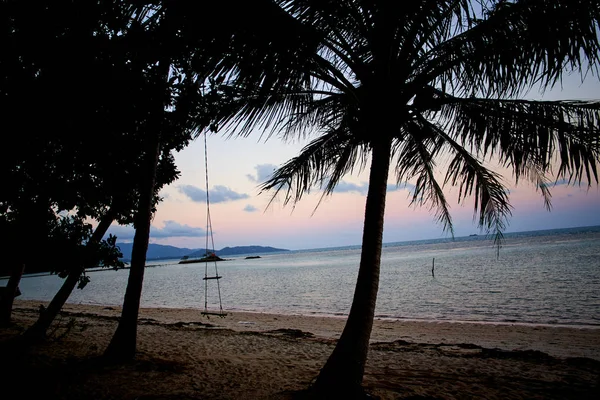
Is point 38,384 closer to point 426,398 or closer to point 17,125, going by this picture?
point 17,125

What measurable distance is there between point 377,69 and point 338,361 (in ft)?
9.88

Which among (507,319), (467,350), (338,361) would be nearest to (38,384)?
(338,361)

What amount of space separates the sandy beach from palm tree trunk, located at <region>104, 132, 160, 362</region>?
28 centimetres

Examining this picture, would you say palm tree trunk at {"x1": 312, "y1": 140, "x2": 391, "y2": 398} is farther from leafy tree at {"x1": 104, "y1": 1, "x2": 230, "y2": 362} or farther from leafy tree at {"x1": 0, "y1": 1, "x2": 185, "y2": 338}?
leafy tree at {"x1": 0, "y1": 1, "x2": 185, "y2": 338}

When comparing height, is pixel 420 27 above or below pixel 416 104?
above

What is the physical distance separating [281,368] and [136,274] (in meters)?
2.76

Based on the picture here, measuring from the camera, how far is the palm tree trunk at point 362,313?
11.0ft

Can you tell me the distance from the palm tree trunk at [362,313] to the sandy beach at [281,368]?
73 cm

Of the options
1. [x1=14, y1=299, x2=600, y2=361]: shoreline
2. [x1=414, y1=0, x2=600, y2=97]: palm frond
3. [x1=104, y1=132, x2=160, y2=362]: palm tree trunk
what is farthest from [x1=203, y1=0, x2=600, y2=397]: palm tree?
[x1=14, y1=299, x2=600, y2=361]: shoreline

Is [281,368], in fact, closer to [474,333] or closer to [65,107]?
[65,107]

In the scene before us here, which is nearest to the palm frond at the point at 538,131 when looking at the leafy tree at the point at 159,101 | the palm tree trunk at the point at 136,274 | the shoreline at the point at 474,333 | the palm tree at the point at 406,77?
the palm tree at the point at 406,77

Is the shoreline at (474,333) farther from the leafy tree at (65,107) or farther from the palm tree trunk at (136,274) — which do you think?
the leafy tree at (65,107)

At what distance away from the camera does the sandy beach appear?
4.09 metres

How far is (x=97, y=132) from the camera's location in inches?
166
